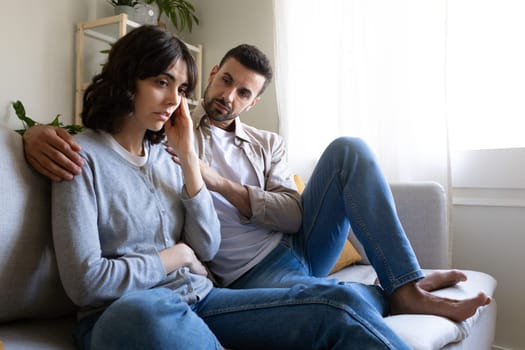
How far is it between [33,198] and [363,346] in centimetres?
70

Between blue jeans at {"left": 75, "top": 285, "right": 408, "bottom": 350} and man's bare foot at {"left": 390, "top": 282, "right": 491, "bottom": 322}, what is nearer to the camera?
blue jeans at {"left": 75, "top": 285, "right": 408, "bottom": 350}

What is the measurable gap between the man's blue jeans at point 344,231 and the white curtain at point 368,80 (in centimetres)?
79

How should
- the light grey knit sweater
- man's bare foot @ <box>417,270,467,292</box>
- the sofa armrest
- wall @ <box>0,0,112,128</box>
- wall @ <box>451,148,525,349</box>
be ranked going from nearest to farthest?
the light grey knit sweater, man's bare foot @ <box>417,270,467,292</box>, the sofa armrest, wall @ <box>451,148,525,349</box>, wall @ <box>0,0,112,128</box>

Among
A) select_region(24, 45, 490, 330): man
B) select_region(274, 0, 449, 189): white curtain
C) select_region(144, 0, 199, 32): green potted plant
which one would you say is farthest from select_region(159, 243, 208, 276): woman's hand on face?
select_region(144, 0, 199, 32): green potted plant

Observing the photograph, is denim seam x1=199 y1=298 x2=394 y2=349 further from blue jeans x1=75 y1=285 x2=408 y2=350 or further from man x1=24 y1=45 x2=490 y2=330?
man x1=24 y1=45 x2=490 y2=330

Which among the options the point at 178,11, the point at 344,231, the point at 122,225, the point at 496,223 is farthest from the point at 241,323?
the point at 178,11

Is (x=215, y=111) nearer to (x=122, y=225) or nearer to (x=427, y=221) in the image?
(x=122, y=225)

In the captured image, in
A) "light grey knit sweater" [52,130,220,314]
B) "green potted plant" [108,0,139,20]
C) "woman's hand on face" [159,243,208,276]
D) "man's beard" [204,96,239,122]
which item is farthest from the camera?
"green potted plant" [108,0,139,20]

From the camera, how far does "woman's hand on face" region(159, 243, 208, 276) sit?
1.03 m

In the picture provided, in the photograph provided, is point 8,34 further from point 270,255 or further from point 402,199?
point 402,199

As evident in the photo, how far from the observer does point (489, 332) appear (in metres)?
1.59

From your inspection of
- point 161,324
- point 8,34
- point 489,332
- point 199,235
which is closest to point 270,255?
point 199,235

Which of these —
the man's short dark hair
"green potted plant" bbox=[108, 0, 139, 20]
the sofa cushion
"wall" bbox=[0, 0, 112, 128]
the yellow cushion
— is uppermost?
"green potted plant" bbox=[108, 0, 139, 20]

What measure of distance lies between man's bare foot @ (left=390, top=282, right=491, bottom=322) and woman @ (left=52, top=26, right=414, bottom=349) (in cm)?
33
